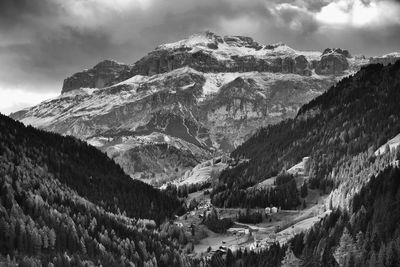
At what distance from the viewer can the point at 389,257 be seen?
19762 cm
